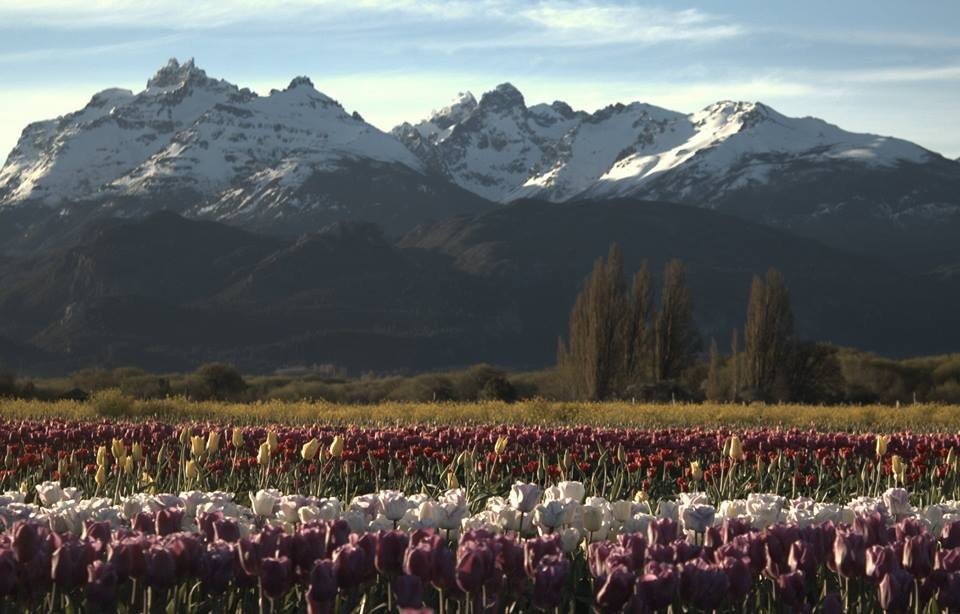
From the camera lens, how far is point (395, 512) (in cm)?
719

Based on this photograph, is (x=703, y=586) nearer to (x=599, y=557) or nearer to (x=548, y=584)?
(x=599, y=557)

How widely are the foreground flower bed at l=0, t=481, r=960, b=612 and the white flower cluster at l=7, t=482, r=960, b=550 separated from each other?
1cm

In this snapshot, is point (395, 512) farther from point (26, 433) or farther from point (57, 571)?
point (26, 433)

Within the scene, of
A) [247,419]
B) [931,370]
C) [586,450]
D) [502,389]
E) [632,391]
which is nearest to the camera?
[586,450]

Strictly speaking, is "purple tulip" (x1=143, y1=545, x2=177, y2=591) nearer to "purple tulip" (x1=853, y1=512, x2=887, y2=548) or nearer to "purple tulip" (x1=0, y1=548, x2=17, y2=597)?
"purple tulip" (x1=0, y1=548, x2=17, y2=597)

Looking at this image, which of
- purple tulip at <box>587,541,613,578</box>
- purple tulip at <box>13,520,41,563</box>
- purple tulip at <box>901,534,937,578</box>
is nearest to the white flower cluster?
purple tulip at <box>901,534,937,578</box>

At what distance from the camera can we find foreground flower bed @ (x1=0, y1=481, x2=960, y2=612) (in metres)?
5.75

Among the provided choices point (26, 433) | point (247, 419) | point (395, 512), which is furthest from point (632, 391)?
point (395, 512)

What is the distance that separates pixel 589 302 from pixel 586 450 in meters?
42.5

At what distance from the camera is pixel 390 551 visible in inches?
238

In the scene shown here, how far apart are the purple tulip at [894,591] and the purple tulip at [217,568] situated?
2635 mm

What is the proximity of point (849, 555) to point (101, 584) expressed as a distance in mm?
3136

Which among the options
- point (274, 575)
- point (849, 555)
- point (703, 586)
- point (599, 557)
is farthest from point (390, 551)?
point (849, 555)

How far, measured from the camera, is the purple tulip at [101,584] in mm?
5754
